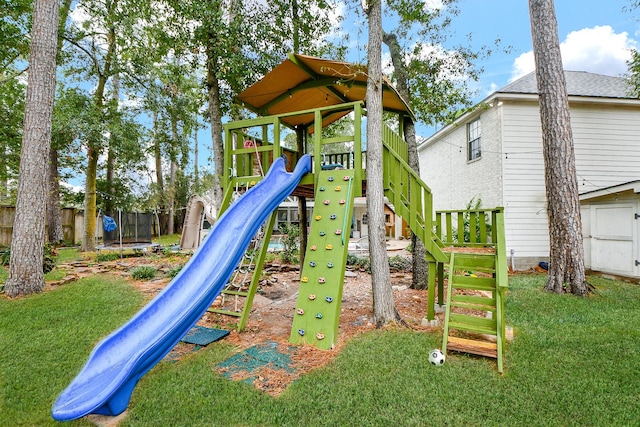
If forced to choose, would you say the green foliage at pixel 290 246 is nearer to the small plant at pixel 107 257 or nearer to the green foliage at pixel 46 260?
the small plant at pixel 107 257

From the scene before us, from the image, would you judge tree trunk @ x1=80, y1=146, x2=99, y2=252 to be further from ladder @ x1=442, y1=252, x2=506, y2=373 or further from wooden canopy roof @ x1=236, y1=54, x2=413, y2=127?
ladder @ x1=442, y1=252, x2=506, y2=373

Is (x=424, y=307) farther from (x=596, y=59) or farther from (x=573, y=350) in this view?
(x=596, y=59)

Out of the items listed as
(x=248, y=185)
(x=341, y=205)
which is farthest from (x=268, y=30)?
(x=341, y=205)

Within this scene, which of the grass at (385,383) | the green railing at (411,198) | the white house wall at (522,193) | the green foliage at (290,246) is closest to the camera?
the grass at (385,383)

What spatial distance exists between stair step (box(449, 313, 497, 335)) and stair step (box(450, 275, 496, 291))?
0.38m

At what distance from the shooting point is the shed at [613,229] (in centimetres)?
743

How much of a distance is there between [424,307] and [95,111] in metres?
12.4

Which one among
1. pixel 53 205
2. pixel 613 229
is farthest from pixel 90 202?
pixel 613 229

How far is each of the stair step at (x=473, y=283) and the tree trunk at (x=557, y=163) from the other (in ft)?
11.3

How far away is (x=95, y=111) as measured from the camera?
11.2 meters

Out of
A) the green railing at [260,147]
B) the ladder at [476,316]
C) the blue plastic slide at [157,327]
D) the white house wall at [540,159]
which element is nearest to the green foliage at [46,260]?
the green railing at [260,147]

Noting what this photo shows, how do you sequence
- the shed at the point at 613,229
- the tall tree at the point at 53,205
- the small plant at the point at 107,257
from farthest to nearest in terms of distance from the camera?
the tall tree at the point at 53,205 → the small plant at the point at 107,257 → the shed at the point at 613,229

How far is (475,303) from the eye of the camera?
3.99m

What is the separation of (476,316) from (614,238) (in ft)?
22.0
